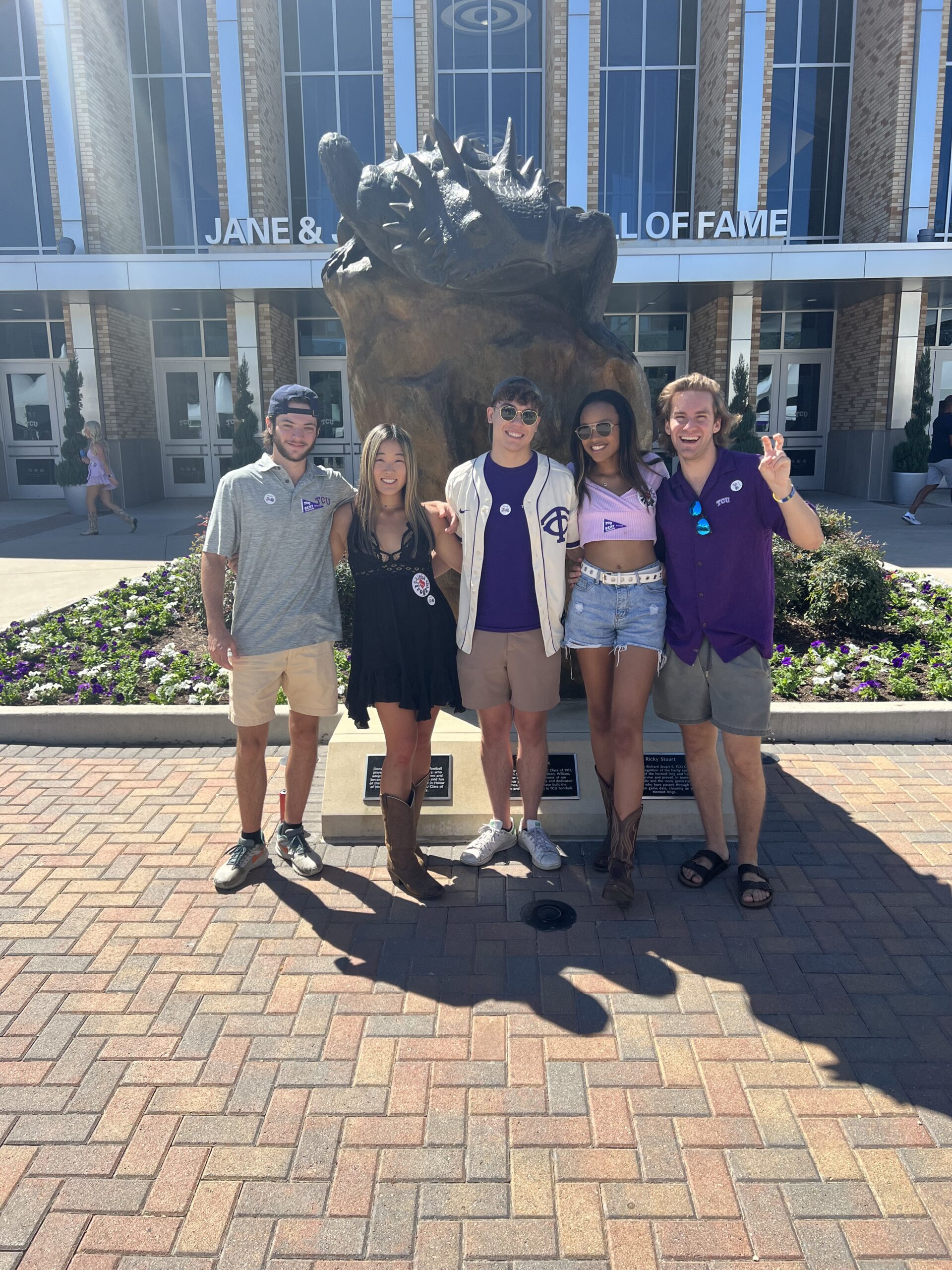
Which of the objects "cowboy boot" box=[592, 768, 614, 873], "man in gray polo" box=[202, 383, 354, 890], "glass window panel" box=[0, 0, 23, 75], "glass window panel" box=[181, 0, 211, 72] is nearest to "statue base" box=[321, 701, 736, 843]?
"cowboy boot" box=[592, 768, 614, 873]

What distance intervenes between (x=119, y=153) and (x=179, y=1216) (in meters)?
20.6

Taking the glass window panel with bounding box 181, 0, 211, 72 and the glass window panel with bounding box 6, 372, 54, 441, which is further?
the glass window panel with bounding box 6, 372, 54, 441

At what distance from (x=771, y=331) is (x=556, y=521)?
17.8m

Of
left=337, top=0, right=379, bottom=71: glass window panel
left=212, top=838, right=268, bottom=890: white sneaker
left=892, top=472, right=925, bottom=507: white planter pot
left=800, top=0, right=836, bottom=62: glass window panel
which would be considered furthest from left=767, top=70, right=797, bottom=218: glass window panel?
left=212, top=838, right=268, bottom=890: white sneaker

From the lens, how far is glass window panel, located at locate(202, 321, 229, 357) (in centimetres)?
1923

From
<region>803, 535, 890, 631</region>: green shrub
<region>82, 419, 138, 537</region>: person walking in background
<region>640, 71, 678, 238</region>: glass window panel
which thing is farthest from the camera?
<region>640, 71, 678, 238</region>: glass window panel

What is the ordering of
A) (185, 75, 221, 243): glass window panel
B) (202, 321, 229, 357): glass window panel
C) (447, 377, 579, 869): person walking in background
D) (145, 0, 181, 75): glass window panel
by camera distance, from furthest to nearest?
(202, 321, 229, 357): glass window panel < (185, 75, 221, 243): glass window panel < (145, 0, 181, 75): glass window panel < (447, 377, 579, 869): person walking in background

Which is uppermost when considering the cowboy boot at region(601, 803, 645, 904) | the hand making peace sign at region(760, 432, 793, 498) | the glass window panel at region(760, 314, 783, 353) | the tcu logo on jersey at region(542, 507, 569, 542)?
the glass window panel at region(760, 314, 783, 353)

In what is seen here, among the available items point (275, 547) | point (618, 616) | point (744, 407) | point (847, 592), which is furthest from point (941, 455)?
point (275, 547)

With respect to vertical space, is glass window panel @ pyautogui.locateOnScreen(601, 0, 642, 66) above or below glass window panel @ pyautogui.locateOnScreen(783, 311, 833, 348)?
above

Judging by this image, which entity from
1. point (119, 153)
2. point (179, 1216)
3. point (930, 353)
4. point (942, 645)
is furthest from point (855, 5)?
point (179, 1216)

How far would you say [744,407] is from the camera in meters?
16.3

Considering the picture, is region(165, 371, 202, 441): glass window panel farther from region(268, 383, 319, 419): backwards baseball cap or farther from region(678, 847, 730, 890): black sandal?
region(678, 847, 730, 890): black sandal

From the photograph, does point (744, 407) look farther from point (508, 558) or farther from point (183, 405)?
point (508, 558)
